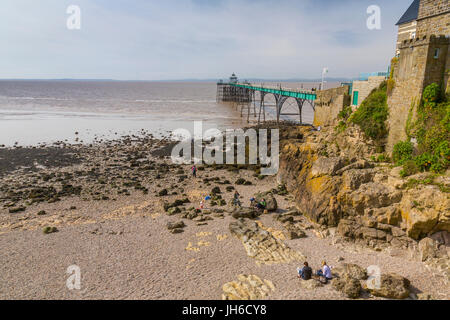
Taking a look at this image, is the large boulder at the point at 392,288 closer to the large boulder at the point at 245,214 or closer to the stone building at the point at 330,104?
the large boulder at the point at 245,214

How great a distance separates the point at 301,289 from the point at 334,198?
Result: 19.1 feet

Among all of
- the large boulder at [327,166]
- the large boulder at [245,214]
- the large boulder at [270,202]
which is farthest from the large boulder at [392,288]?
Result: the large boulder at [270,202]

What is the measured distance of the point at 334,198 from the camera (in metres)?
15.0

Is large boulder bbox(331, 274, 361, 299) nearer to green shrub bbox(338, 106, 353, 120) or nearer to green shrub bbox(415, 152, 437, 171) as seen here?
green shrub bbox(415, 152, 437, 171)

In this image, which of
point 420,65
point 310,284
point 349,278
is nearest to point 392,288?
point 349,278

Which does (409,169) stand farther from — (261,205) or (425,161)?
(261,205)

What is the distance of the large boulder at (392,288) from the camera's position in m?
10.1

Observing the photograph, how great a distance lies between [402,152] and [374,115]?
419cm

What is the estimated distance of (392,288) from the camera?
10180 millimetres

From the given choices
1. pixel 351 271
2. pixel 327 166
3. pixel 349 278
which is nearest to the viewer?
pixel 349 278

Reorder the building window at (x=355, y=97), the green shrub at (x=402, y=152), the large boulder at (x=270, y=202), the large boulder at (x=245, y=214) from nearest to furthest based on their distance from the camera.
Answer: the green shrub at (x=402, y=152)
the large boulder at (x=245, y=214)
the large boulder at (x=270, y=202)
the building window at (x=355, y=97)

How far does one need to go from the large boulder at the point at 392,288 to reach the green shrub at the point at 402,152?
6.95 meters

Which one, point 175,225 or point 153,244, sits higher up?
point 175,225

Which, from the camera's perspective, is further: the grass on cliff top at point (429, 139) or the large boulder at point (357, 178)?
the large boulder at point (357, 178)
